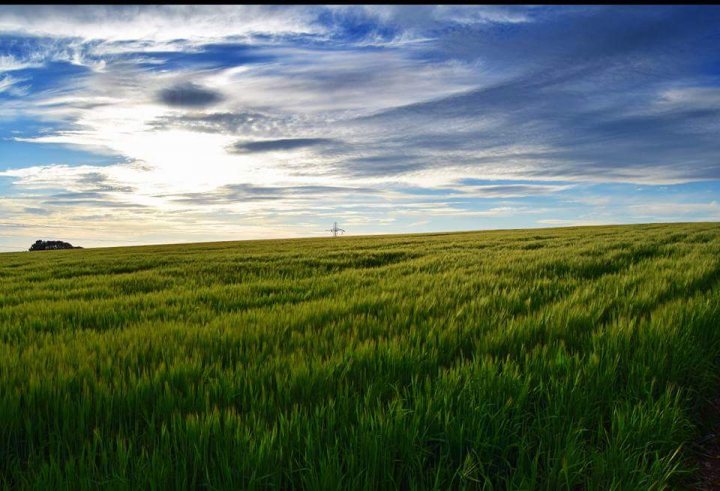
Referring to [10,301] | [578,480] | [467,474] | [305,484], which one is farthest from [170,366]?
[10,301]

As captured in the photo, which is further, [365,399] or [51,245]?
[51,245]

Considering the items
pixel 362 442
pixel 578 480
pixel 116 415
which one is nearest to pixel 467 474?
pixel 362 442

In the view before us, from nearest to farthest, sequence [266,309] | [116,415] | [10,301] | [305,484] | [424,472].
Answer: [305,484], [424,472], [116,415], [266,309], [10,301]

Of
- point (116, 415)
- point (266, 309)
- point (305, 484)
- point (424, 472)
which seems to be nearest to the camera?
point (305, 484)

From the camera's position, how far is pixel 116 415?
2.82 meters

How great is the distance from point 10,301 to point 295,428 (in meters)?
8.92

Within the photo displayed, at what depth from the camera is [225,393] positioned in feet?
9.59

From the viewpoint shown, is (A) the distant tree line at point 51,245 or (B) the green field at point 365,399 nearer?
(B) the green field at point 365,399

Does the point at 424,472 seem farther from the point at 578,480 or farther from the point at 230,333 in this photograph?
the point at 230,333

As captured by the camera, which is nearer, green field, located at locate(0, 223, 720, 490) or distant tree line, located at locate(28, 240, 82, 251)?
green field, located at locate(0, 223, 720, 490)

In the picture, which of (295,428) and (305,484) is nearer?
(305,484)

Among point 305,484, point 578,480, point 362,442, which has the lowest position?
point 578,480

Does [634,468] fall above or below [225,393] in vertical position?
below

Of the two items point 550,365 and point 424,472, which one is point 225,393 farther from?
point 550,365
